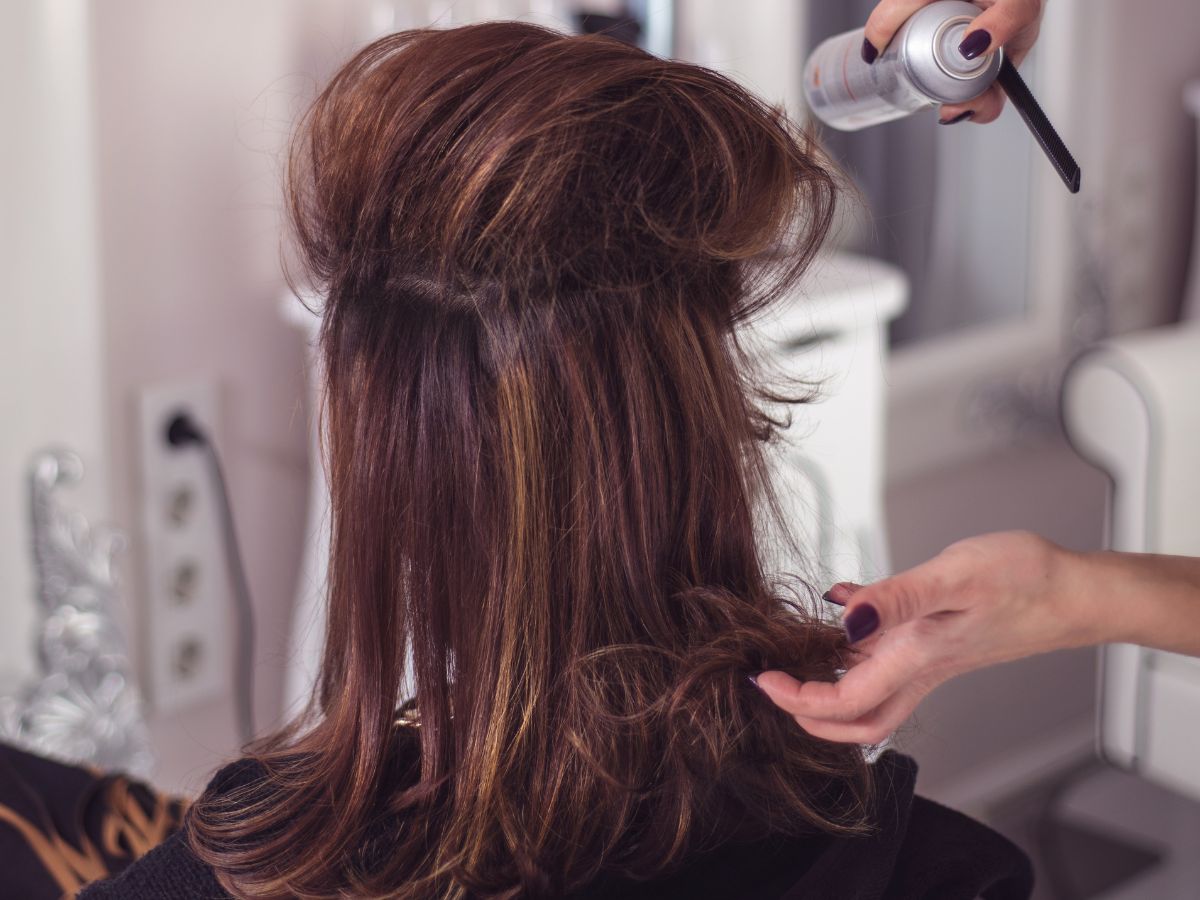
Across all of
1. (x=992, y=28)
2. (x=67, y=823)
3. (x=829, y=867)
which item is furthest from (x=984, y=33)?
(x=67, y=823)

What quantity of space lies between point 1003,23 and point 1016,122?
1294 mm

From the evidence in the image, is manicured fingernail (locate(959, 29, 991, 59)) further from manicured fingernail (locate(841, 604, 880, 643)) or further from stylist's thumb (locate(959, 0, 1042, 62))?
manicured fingernail (locate(841, 604, 880, 643))

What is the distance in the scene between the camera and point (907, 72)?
2.12 ft

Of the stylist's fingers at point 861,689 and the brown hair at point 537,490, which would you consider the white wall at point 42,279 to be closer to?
the brown hair at point 537,490

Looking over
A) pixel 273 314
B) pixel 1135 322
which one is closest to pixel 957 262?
pixel 1135 322

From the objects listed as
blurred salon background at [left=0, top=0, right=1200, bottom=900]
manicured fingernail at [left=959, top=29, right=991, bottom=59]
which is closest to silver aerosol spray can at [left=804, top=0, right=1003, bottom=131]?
manicured fingernail at [left=959, top=29, right=991, bottom=59]

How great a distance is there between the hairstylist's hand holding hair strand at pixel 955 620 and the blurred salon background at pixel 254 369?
0.58ft

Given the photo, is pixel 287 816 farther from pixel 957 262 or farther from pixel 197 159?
pixel 957 262

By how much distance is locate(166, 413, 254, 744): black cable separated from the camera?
1246 millimetres

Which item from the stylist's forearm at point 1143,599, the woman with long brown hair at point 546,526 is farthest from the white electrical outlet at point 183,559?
the stylist's forearm at point 1143,599

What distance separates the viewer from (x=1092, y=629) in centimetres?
59

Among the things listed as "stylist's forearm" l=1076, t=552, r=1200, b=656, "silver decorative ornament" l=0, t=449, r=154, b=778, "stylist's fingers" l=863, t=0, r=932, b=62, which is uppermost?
"stylist's fingers" l=863, t=0, r=932, b=62

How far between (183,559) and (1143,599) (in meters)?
0.94

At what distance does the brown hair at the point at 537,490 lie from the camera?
56 cm
